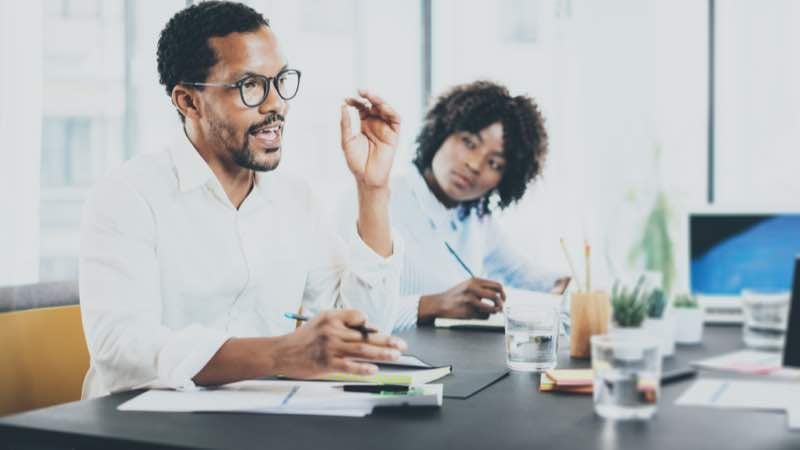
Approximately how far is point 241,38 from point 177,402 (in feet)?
2.64

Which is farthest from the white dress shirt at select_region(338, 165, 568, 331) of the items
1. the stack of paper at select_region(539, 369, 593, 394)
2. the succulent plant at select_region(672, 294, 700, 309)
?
the stack of paper at select_region(539, 369, 593, 394)

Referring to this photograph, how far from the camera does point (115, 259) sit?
1.56m

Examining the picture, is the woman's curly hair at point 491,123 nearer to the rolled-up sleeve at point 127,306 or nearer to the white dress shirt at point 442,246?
the white dress shirt at point 442,246

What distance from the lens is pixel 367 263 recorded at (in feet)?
6.31

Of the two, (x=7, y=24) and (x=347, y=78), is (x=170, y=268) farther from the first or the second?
(x=347, y=78)

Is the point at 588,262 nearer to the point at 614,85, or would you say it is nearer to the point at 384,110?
the point at 384,110

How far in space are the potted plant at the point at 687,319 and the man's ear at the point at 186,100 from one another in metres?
1.01

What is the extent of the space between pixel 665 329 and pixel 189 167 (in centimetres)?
93

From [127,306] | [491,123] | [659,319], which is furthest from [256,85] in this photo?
[491,123]

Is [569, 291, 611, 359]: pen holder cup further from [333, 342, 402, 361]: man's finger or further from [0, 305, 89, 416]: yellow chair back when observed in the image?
[0, 305, 89, 416]: yellow chair back

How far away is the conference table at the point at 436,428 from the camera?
3.53ft

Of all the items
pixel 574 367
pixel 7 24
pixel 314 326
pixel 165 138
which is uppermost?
pixel 7 24

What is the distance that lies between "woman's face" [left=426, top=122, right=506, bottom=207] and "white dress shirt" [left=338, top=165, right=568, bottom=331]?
6 centimetres

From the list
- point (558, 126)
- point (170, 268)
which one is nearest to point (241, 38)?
point (170, 268)
